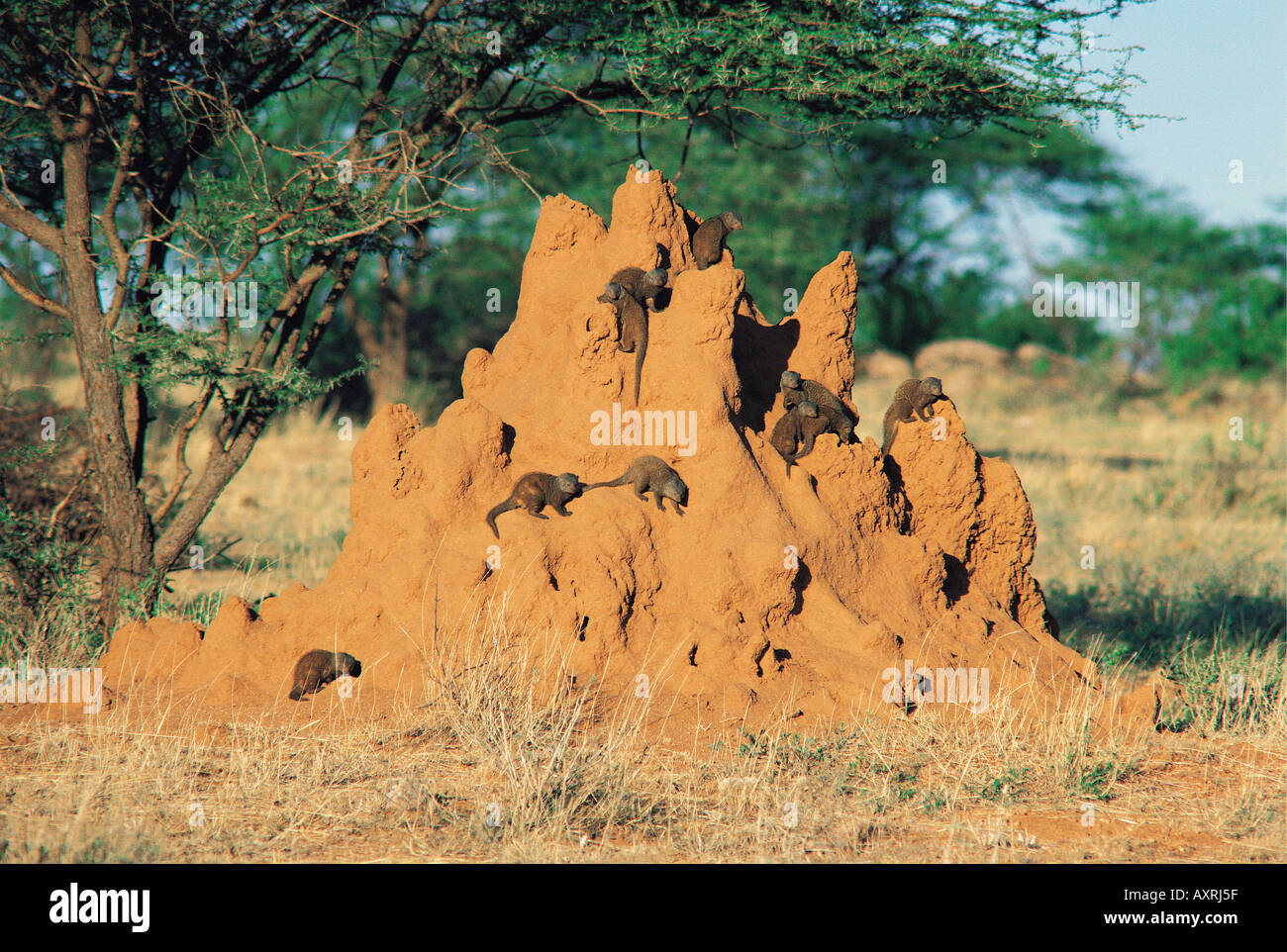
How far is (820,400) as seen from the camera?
670 centimetres

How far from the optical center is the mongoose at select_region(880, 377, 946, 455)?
22.2ft

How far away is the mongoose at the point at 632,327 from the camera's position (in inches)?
251

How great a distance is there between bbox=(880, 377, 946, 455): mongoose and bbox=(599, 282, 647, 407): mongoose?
1495 millimetres

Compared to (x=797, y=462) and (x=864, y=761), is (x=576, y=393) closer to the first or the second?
(x=797, y=462)

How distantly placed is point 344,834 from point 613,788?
1124 millimetres

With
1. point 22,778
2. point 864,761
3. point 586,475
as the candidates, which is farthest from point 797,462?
point 22,778

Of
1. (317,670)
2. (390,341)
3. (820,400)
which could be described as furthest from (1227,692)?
(390,341)

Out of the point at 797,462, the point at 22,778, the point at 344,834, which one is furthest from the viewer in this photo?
the point at 797,462

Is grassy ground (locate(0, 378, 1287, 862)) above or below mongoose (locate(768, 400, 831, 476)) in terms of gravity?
below

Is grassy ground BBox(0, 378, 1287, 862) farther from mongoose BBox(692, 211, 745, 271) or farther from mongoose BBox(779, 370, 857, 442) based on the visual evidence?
mongoose BBox(692, 211, 745, 271)

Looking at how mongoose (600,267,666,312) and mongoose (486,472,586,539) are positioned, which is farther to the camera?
mongoose (600,267,666,312)

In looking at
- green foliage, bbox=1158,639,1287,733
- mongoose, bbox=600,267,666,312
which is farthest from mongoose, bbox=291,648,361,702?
green foliage, bbox=1158,639,1287,733

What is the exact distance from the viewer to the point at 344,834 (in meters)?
4.76

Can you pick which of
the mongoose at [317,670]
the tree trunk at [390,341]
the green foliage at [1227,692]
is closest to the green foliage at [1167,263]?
the tree trunk at [390,341]
